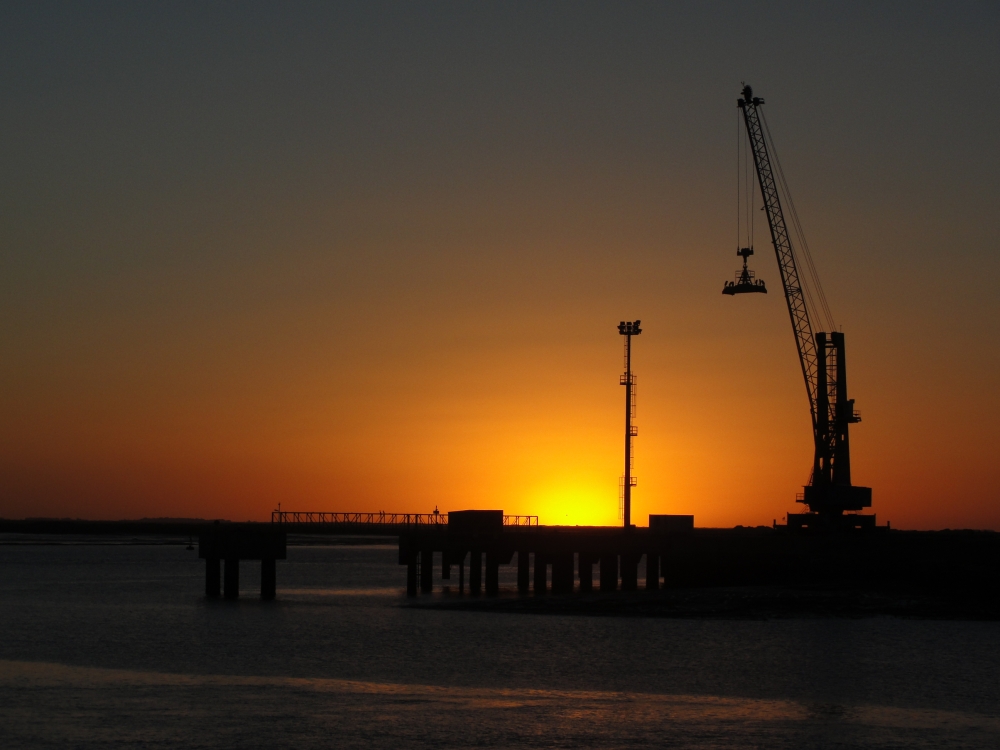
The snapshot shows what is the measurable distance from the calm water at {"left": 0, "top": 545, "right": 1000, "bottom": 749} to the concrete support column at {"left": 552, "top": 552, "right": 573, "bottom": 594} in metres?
16.4

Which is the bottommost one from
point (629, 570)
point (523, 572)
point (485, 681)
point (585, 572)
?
point (523, 572)

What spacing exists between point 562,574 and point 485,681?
42036 millimetres

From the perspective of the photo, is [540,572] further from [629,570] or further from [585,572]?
[629,570]

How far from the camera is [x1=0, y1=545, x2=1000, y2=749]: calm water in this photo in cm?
3119

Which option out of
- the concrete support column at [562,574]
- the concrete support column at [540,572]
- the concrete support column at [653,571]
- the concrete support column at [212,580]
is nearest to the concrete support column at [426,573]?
the concrete support column at [540,572]

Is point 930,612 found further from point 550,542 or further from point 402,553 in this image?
point 402,553

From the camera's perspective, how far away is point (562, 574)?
269 ft

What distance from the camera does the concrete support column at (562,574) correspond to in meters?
81.9

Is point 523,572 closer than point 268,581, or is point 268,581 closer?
point 268,581

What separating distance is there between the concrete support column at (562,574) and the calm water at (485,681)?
16.4 metres

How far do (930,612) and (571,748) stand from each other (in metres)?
38.3

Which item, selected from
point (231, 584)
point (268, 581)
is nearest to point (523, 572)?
point (268, 581)

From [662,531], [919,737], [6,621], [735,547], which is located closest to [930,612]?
[735,547]

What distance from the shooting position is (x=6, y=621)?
6172 centimetres
